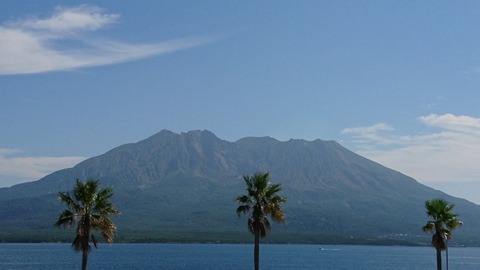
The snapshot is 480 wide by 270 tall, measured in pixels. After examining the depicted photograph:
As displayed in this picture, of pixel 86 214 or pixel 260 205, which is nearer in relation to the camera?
pixel 86 214

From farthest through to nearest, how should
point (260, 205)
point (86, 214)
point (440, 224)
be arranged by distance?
point (440, 224) → point (260, 205) → point (86, 214)

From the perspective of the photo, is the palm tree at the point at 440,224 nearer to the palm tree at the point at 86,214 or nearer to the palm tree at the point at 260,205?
the palm tree at the point at 260,205

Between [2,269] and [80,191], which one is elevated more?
[80,191]

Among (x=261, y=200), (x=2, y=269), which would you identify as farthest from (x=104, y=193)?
(x=2, y=269)

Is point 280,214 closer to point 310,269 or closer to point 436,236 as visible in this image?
point 436,236

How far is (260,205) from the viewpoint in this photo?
4994cm

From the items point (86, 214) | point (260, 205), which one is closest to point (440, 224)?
point (260, 205)

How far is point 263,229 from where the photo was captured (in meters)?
49.4

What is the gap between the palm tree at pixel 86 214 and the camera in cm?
4691

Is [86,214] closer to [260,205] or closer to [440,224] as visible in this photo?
[260,205]

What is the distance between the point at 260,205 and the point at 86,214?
41.1 feet

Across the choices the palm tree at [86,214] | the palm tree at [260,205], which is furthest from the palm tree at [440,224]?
the palm tree at [86,214]

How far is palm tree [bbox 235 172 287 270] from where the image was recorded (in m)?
49.3

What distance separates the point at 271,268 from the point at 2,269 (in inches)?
2786
